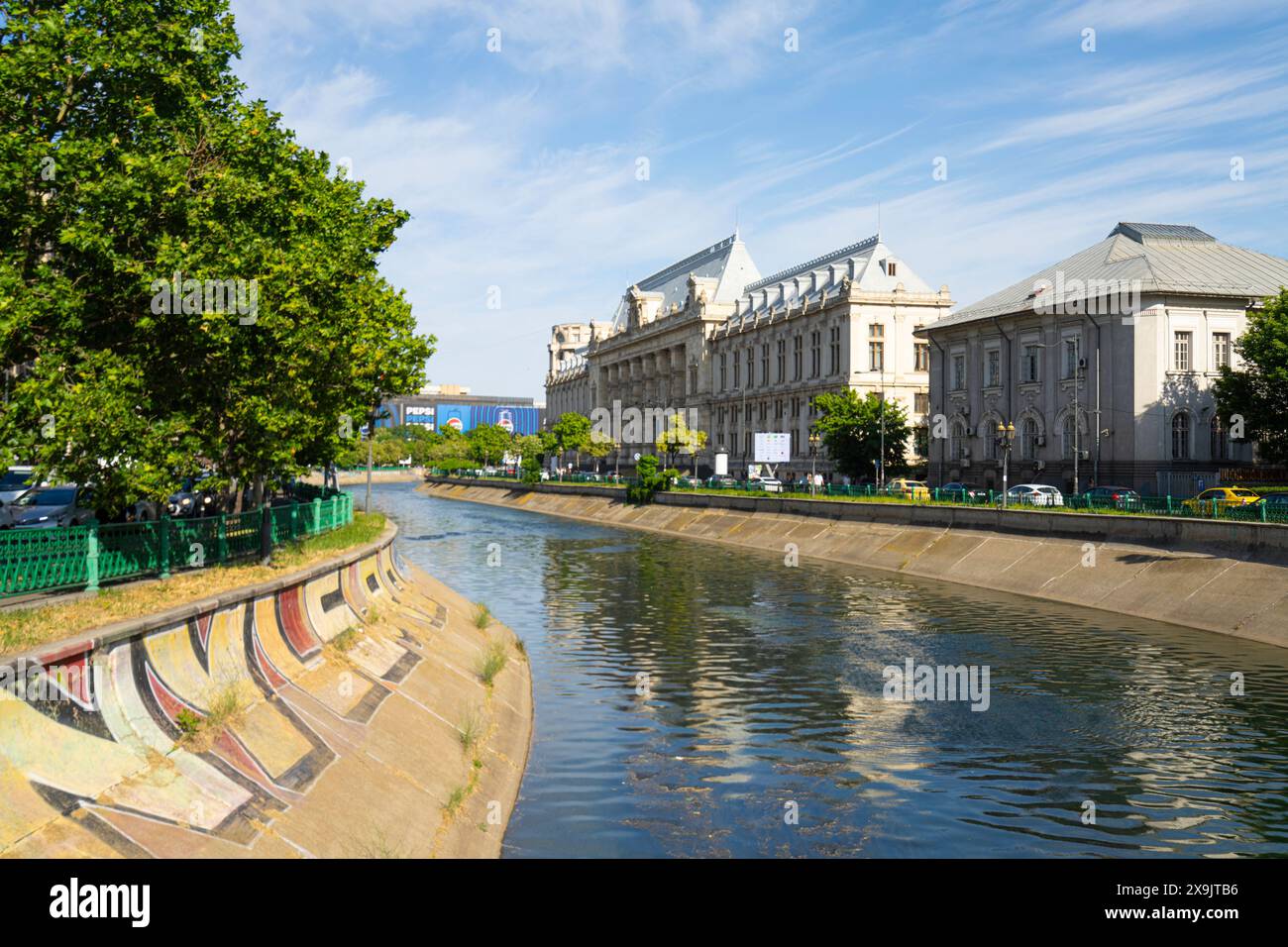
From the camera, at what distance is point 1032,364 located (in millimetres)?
73500

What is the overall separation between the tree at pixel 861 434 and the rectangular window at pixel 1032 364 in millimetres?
14975

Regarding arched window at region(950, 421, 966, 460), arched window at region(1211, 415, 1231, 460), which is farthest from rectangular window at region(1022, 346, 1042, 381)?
Answer: arched window at region(1211, 415, 1231, 460)

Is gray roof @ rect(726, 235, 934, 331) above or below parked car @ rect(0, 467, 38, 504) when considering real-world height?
above

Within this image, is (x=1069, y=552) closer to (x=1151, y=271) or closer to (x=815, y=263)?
(x=1151, y=271)

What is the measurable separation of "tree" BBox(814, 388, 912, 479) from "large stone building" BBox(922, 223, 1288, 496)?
949cm

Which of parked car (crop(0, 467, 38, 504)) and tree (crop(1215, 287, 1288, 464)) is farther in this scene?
tree (crop(1215, 287, 1288, 464))

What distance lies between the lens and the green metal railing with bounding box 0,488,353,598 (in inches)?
642

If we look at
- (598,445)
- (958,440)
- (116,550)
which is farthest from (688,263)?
(116,550)

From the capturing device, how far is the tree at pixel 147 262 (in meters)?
20.0

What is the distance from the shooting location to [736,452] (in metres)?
135

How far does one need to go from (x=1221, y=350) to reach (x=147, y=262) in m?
63.3

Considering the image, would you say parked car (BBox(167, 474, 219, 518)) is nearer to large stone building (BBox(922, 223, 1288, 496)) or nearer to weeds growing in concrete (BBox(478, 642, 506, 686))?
weeds growing in concrete (BBox(478, 642, 506, 686))

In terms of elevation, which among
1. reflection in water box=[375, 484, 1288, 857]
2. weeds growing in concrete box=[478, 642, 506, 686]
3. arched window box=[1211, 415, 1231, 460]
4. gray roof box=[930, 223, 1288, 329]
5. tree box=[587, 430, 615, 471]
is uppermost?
gray roof box=[930, 223, 1288, 329]
